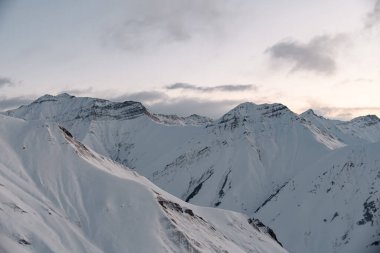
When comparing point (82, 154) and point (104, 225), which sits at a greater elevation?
point (82, 154)

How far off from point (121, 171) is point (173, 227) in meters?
37.6

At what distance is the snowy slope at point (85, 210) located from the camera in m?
136

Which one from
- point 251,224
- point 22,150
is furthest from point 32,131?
point 251,224

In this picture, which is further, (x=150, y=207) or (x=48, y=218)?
(x=150, y=207)

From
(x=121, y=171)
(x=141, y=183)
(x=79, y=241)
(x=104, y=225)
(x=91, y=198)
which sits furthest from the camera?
(x=121, y=171)

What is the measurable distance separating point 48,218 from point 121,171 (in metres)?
47.6

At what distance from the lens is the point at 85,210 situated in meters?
155

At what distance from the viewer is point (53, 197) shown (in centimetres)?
15525

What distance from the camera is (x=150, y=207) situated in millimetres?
161500

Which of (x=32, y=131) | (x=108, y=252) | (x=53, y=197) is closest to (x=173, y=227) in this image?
(x=108, y=252)

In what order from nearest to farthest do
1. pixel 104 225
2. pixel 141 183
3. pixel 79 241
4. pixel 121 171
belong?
pixel 79 241
pixel 104 225
pixel 141 183
pixel 121 171

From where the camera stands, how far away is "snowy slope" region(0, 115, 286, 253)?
445ft

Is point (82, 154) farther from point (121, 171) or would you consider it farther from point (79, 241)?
point (79, 241)

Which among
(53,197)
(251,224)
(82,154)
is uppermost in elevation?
(82,154)
